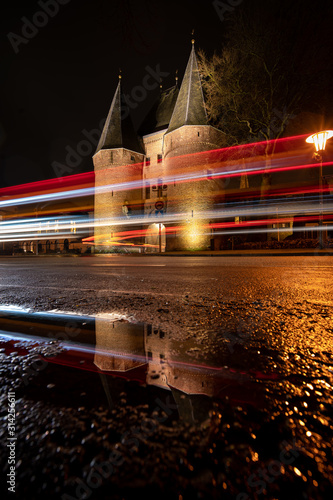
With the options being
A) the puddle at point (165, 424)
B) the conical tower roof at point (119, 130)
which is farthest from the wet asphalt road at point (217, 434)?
the conical tower roof at point (119, 130)

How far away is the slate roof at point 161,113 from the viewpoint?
102ft

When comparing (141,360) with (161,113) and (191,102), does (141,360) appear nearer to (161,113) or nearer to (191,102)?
(191,102)

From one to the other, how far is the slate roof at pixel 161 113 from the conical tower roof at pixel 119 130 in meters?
2.57

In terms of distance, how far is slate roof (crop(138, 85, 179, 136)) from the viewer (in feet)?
102

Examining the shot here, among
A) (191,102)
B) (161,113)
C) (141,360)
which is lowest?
(141,360)

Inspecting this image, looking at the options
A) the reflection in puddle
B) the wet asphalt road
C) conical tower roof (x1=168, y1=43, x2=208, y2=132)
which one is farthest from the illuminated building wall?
the wet asphalt road

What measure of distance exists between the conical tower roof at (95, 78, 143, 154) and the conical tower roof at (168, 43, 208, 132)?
22.2ft

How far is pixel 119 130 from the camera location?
29328mm

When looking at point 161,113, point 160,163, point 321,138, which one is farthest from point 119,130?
point 321,138

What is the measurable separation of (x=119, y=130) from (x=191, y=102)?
941cm

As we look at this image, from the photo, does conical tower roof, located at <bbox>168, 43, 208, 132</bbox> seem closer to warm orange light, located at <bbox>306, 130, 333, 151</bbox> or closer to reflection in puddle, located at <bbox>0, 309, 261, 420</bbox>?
warm orange light, located at <bbox>306, 130, 333, 151</bbox>

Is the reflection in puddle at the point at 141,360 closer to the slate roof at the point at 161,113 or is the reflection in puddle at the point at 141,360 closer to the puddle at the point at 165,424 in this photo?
the puddle at the point at 165,424

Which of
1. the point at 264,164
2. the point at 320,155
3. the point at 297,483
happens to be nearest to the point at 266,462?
the point at 297,483

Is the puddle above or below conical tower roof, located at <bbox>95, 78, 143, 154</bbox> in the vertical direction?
below
